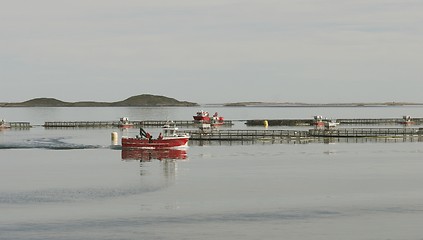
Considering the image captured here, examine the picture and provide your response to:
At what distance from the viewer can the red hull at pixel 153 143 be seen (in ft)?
394

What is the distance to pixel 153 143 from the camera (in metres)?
120

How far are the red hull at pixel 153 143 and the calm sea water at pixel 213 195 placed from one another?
277 centimetres

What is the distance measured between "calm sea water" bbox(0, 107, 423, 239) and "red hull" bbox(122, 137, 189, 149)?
2.77m

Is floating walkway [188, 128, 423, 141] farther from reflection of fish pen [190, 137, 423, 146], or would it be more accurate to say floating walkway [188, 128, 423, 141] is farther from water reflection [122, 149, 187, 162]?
water reflection [122, 149, 187, 162]

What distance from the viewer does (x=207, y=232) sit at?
169 feet

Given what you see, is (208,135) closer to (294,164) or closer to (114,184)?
(294,164)

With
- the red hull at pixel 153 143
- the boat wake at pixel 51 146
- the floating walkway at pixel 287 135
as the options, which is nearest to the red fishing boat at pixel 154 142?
the red hull at pixel 153 143

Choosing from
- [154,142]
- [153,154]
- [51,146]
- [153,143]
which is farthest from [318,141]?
[51,146]

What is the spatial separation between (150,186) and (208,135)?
248ft

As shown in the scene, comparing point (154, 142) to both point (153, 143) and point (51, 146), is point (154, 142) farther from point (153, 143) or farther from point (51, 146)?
point (51, 146)

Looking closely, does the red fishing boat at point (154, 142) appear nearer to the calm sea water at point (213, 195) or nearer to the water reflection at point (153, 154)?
the water reflection at point (153, 154)

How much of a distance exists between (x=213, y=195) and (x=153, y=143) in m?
51.5

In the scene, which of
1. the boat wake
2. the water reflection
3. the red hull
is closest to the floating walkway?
the boat wake

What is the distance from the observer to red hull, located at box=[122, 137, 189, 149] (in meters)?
120
